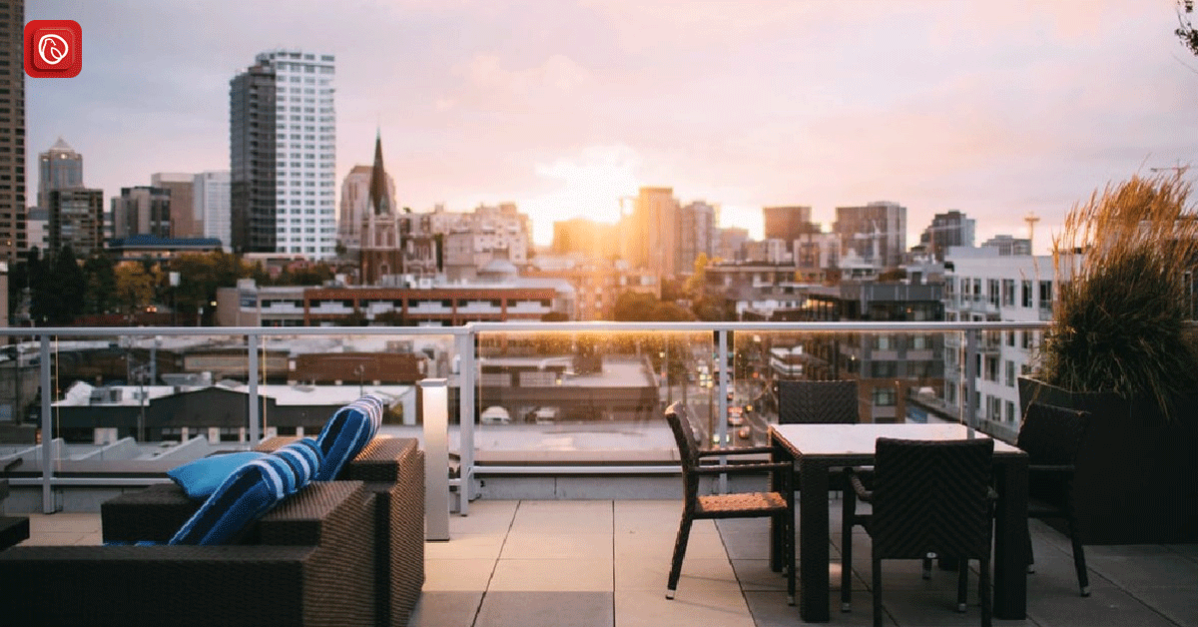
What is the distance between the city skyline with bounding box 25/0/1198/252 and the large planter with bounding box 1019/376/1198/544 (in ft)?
3.19

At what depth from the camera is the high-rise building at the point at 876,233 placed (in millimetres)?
48938

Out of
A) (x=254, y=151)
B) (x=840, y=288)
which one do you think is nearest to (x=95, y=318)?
(x=840, y=288)

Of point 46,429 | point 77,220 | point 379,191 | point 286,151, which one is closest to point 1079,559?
point 46,429

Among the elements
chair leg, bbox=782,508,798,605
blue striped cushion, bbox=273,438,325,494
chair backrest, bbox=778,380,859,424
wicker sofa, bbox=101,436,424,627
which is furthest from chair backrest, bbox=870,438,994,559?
blue striped cushion, bbox=273,438,325,494

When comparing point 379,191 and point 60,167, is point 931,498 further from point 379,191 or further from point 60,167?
point 379,191

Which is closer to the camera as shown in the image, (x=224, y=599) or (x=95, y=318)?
(x=224, y=599)

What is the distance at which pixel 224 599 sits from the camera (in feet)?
7.56

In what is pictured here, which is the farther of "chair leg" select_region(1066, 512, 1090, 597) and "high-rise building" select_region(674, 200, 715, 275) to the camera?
"high-rise building" select_region(674, 200, 715, 275)

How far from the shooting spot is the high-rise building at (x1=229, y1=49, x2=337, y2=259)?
79.3m

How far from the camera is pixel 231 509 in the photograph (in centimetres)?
257

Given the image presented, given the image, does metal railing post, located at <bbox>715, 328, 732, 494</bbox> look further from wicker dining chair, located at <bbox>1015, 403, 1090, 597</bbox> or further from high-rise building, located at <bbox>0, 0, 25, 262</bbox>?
high-rise building, located at <bbox>0, 0, 25, 262</bbox>

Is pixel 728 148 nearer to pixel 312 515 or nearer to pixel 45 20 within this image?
pixel 45 20

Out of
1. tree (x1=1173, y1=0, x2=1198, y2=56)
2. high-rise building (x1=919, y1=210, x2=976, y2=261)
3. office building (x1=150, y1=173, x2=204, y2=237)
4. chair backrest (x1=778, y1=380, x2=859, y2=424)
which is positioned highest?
office building (x1=150, y1=173, x2=204, y2=237)

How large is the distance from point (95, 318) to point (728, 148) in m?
31.1
